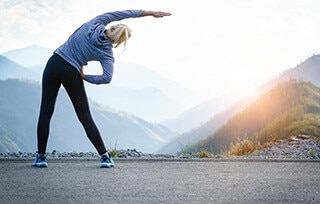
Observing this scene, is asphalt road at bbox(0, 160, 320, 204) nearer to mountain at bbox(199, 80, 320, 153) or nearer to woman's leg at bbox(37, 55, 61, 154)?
woman's leg at bbox(37, 55, 61, 154)

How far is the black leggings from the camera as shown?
6.52 meters

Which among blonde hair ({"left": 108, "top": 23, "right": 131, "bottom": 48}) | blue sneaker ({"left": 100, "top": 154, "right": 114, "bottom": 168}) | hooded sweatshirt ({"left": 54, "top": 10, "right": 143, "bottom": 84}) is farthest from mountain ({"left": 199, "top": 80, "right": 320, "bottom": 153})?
blonde hair ({"left": 108, "top": 23, "right": 131, "bottom": 48})

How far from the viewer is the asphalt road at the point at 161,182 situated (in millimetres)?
4434

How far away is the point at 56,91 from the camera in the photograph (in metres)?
6.77

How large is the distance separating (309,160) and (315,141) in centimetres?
607

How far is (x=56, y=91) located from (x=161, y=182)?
2149 mm

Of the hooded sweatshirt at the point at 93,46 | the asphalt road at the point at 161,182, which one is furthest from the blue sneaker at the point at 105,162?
the hooded sweatshirt at the point at 93,46

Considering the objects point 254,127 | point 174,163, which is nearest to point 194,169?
point 174,163

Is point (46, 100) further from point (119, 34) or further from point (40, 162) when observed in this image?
point (119, 34)

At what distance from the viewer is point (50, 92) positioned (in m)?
6.72

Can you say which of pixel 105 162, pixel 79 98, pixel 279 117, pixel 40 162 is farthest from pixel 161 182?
pixel 279 117

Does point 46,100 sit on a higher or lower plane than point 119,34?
lower

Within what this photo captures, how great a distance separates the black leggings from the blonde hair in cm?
66

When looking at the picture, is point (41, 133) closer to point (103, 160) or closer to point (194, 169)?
point (103, 160)
